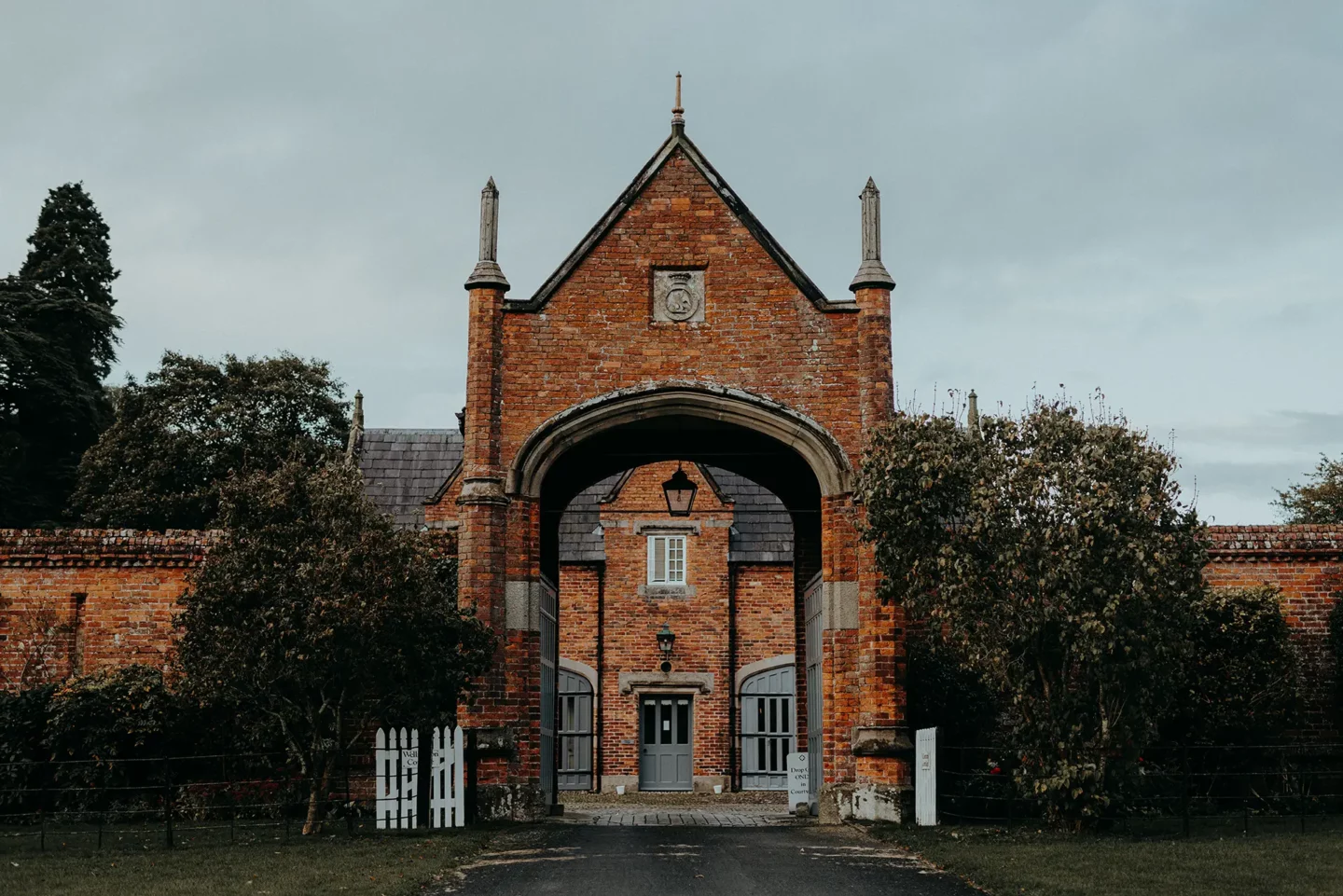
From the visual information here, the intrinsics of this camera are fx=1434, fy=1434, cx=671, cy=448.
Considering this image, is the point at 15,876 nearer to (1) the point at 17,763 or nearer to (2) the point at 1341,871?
(1) the point at 17,763

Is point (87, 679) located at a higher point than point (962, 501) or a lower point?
lower

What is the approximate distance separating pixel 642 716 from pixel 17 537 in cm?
1549

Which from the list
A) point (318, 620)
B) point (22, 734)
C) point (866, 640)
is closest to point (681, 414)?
point (866, 640)

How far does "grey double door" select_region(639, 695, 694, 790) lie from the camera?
32.2m

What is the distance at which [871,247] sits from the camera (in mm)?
18828

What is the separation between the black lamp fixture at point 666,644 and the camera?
104ft

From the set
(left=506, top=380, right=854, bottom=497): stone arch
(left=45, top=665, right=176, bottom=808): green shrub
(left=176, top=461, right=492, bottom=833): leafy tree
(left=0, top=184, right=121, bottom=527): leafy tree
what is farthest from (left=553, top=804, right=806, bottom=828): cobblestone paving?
(left=0, top=184, right=121, bottom=527): leafy tree

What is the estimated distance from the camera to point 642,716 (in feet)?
106

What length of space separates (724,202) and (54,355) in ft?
84.6

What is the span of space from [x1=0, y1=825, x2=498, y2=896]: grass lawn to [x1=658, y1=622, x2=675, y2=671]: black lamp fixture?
15843mm

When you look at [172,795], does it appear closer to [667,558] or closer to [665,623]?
[665,623]

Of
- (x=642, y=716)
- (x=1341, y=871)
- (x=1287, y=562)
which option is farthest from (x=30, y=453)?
(x=1341, y=871)

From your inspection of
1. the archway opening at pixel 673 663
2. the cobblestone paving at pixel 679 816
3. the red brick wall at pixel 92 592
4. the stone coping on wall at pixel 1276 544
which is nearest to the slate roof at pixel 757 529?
the archway opening at pixel 673 663

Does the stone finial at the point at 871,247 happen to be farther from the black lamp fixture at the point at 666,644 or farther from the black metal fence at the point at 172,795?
the black lamp fixture at the point at 666,644
